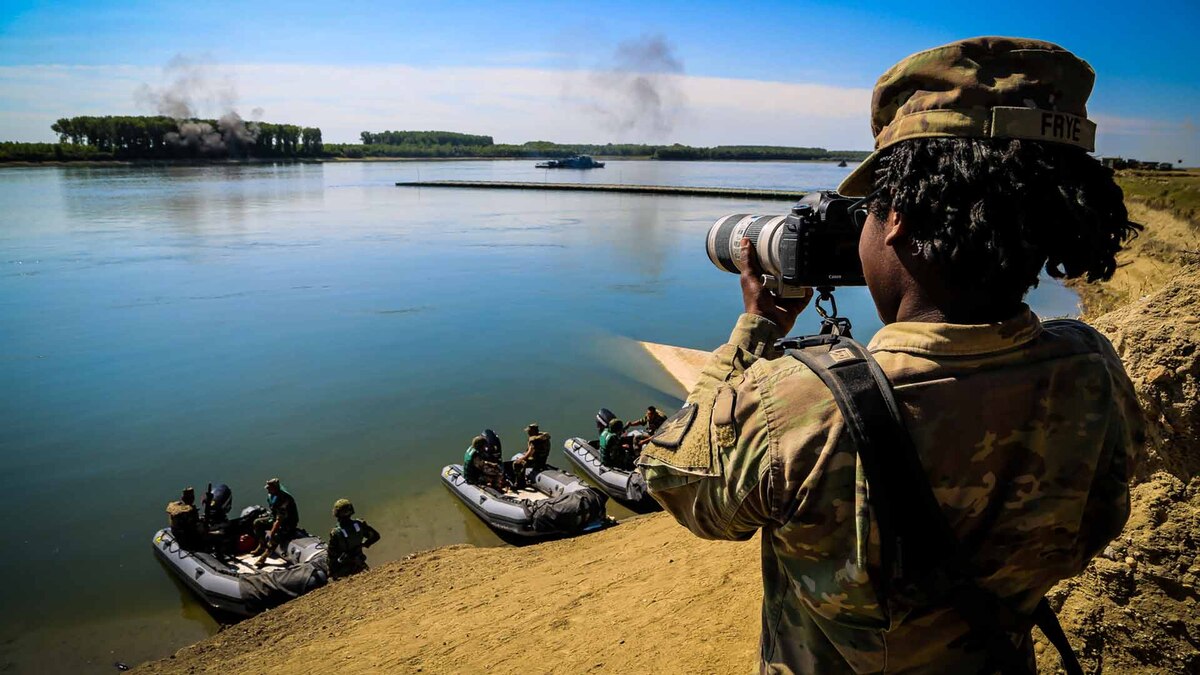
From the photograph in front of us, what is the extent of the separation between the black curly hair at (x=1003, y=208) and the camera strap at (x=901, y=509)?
0.28 metres

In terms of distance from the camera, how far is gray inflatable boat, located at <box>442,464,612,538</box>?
9.45 metres

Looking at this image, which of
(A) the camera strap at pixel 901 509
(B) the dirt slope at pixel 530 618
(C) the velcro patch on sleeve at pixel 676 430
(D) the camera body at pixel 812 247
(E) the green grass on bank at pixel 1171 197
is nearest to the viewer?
(A) the camera strap at pixel 901 509

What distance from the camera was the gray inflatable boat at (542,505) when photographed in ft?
31.0

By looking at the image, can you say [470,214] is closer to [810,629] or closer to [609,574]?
[609,574]

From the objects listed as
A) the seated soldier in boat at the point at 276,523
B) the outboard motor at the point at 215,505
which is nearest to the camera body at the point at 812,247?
the seated soldier in boat at the point at 276,523

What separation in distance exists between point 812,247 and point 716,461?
70cm

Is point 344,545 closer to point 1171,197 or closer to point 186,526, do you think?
point 186,526

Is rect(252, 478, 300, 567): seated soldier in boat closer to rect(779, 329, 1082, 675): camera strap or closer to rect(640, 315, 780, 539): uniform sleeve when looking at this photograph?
rect(640, 315, 780, 539): uniform sleeve

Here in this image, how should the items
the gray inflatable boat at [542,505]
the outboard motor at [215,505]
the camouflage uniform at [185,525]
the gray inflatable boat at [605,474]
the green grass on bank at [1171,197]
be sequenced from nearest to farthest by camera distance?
the camouflage uniform at [185,525], the gray inflatable boat at [542,505], the outboard motor at [215,505], the gray inflatable boat at [605,474], the green grass on bank at [1171,197]

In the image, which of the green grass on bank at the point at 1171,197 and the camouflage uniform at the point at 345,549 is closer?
the camouflage uniform at the point at 345,549

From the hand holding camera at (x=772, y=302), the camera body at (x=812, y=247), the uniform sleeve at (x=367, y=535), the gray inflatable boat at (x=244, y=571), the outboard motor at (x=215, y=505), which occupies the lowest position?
the gray inflatable boat at (x=244, y=571)

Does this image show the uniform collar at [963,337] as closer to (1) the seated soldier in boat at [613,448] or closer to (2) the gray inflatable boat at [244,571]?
(2) the gray inflatable boat at [244,571]

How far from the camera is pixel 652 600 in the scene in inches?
203

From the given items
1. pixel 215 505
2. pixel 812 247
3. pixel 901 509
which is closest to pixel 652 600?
pixel 812 247
